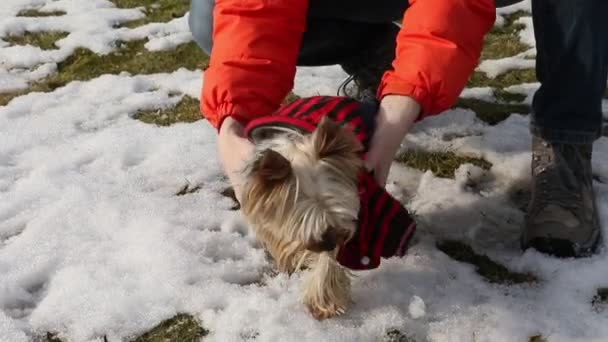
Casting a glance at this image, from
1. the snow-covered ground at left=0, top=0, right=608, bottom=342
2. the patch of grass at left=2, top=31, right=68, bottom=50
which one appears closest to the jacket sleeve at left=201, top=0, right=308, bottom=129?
the snow-covered ground at left=0, top=0, right=608, bottom=342

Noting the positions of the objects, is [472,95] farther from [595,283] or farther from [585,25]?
[595,283]

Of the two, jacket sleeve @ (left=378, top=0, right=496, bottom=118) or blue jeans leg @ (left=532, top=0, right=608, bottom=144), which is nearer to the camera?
jacket sleeve @ (left=378, top=0, right=496, bottom=118)

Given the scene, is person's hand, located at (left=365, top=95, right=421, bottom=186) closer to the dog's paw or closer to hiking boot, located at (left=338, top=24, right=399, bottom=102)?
the dog's paw

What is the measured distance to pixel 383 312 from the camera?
2.85 meters

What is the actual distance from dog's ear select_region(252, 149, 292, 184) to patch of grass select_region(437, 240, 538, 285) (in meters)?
1.17

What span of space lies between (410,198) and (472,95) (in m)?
1.22

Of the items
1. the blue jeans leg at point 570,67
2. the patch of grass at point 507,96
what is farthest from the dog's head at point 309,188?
the patch of grass at point 507,96

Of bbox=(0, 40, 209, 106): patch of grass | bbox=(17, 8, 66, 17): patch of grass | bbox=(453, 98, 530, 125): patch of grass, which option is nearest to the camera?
bbox=(453, 98, 530, 125): patch of grass

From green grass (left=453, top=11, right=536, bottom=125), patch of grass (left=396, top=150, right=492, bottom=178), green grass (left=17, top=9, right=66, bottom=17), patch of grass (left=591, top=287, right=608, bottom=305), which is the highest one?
patch of grass (left=591, top=287, right=608, bottom=305)

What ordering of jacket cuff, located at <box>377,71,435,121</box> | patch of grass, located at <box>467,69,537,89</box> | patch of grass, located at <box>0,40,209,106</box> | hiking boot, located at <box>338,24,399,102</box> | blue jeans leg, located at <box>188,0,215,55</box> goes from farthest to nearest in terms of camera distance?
patch of grass, located at <box>0,40,209,106</box> < patch of grass, located at <box>467,69,537,89</box> < hiking boot, located at <box>338,24,399,102</box> < blue jeans leg, located at <box>188,0,215,55</box> < jacket cuff, located at <box>377,71,435,121</box>

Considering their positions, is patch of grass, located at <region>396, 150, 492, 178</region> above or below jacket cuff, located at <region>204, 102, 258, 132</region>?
below

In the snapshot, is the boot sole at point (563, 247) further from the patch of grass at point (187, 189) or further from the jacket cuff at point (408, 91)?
the patch of grass at point (187, 189)

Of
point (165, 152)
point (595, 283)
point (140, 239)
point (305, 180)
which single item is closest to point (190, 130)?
point (165, 152)

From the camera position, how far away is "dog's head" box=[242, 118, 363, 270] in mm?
2320
